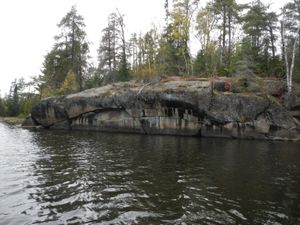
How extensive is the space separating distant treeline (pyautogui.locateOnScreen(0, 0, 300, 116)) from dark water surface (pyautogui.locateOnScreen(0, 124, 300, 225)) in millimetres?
20885

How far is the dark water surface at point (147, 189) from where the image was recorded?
7.87 metres

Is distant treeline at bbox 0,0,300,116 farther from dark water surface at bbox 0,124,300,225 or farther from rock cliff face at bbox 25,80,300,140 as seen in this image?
dark water surface at bbox 0,124,300,225

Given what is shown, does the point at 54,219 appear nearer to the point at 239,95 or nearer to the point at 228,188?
the point at 228,188

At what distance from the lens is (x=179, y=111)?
31797 millimetres

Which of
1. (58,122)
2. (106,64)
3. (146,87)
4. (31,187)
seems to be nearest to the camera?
(31,187)

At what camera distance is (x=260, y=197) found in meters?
9.70

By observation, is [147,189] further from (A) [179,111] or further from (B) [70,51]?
(B) [70,51]

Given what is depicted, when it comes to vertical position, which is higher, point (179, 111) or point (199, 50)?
point (199, 50)

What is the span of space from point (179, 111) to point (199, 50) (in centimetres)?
1770

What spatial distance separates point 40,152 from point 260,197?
45.6 ft

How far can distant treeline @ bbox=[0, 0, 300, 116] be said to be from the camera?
37219 millimetres

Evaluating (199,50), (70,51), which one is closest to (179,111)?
(199,50)

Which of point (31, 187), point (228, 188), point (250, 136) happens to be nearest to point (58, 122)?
point (250, 136)

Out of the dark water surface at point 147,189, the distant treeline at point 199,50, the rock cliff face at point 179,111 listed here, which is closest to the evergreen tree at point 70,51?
the distant treeline at point 199,50
